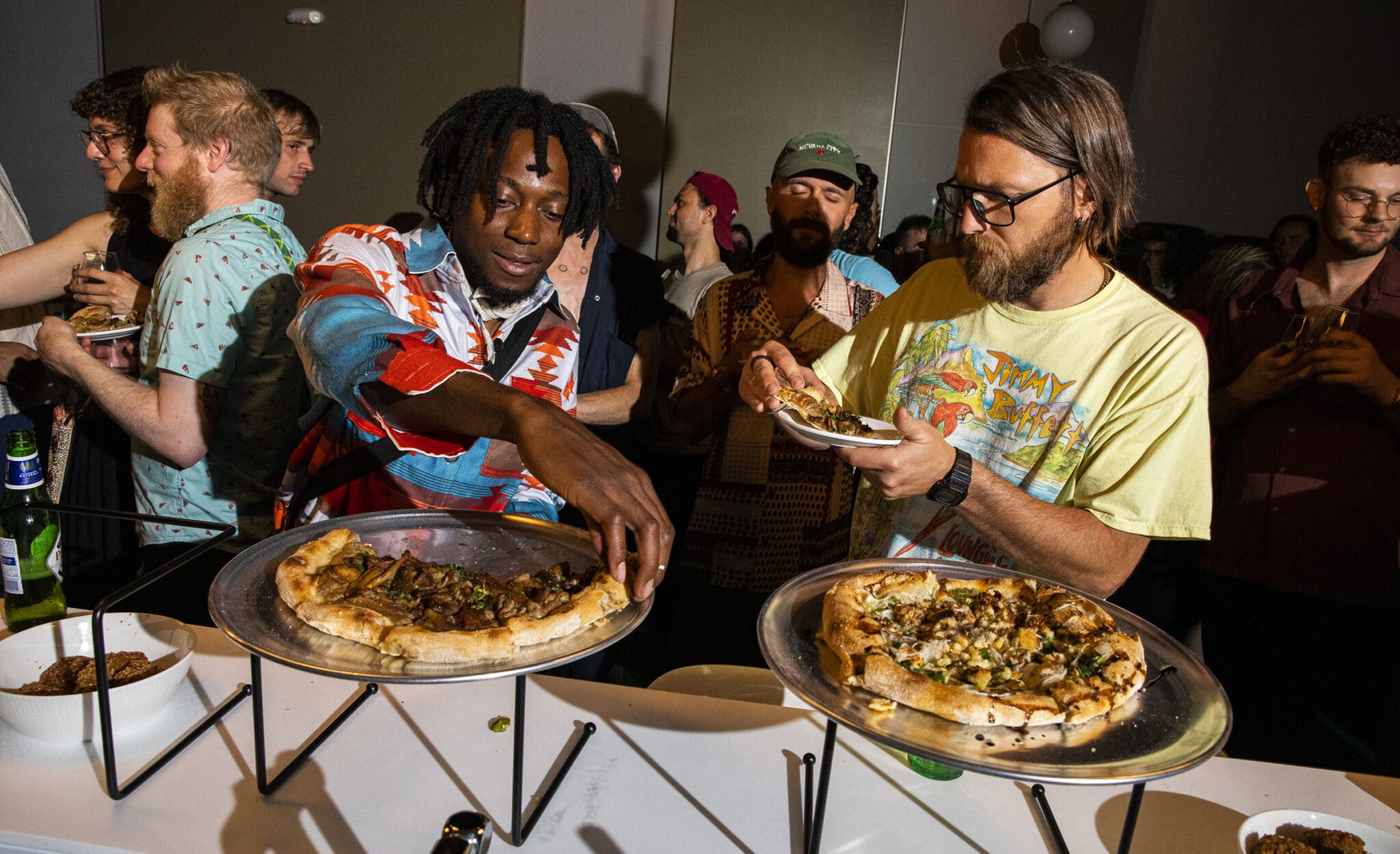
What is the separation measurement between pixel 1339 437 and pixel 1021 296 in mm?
1533

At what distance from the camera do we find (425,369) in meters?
1.42

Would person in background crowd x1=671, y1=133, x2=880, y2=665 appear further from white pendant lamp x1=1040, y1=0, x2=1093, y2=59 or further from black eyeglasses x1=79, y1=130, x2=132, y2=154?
white pendant lamp x1=1040, y1=0, x2=1093, y2=59

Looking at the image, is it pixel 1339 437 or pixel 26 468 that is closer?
pixel 26 468

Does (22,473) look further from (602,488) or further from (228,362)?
(602,488)

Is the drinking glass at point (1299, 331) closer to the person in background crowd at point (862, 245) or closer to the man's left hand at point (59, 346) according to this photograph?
the person in background crowd at point (862, 245)

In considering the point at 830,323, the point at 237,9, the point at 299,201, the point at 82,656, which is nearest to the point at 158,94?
the point at 82,656

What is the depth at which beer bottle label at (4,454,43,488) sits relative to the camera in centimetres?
162

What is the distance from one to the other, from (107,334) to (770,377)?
1967 millimetres

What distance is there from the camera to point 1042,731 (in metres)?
1.26

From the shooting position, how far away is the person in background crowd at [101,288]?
2.85 meters

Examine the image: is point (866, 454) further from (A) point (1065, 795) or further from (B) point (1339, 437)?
(B) point (1339, 437)

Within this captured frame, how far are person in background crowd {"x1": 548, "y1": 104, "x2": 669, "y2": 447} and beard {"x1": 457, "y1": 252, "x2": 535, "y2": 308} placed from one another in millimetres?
979

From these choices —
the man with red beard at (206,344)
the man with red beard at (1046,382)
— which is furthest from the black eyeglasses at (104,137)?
the man with red beard at (1046,382)

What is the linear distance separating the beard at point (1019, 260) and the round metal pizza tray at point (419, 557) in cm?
107
